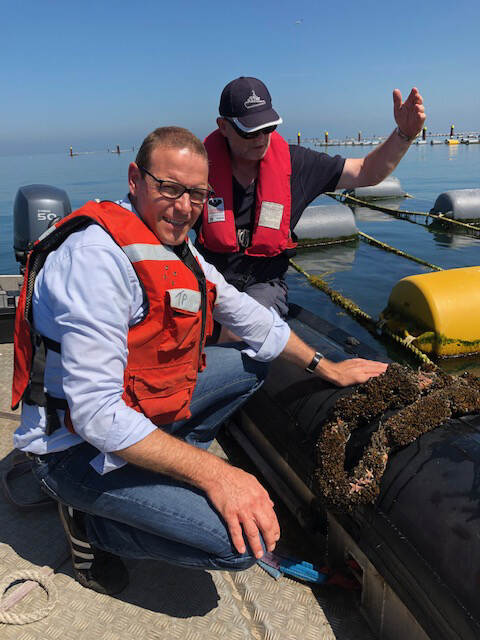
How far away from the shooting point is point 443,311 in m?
4.28

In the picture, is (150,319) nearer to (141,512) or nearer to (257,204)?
(141,512)

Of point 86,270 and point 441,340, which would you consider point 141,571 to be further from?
point 441,340

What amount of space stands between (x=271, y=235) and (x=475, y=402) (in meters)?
1.55

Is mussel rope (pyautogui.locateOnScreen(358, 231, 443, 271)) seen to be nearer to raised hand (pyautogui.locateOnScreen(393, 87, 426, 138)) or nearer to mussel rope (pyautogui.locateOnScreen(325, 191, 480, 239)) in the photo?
mussel rope (pyautogui.locateOnScreen(325, 191, 480, 239))

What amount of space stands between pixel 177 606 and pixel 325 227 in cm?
848

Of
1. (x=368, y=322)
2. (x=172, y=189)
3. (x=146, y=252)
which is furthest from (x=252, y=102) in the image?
(x=368, y=322)

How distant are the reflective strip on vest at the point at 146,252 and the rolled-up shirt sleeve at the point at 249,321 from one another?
1.29ft

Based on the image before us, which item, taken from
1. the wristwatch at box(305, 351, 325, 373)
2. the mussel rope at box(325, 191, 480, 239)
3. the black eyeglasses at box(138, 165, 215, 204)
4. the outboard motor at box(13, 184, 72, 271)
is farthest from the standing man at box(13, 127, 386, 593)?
the mussel rope at box(325, 191, 480, 239)

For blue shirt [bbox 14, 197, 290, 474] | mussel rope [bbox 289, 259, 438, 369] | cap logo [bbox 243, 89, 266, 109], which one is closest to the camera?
blue shirt [bbox 14, 197, 290, 474]

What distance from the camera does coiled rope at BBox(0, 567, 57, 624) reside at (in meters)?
1.72

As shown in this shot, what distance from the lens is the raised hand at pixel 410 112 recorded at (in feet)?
8.50

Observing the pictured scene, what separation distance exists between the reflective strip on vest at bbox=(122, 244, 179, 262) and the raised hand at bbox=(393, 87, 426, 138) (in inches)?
66.3

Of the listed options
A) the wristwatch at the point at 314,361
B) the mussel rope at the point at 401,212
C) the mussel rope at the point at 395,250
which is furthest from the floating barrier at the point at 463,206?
the wristwatch at the point at 314,361

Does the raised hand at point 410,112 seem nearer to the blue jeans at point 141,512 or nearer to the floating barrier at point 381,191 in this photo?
the blue jeans at point 141,512
